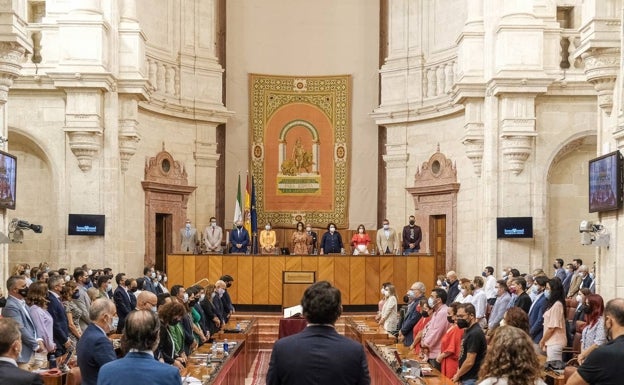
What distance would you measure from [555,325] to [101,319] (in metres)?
5.53

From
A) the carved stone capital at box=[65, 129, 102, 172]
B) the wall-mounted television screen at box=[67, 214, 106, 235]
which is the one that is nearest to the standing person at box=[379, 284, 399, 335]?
the wall-mounted television screen at box=[67, 214, 106, 235]

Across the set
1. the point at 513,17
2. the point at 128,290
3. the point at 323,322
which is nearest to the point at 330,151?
the point at 513,17

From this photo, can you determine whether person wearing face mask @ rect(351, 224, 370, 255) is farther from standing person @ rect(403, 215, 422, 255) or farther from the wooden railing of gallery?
the wooden railing of gallery

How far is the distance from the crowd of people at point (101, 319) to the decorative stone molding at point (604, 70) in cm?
566

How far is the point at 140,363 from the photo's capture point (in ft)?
12.6

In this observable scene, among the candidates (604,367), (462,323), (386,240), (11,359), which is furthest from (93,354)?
(386,240)

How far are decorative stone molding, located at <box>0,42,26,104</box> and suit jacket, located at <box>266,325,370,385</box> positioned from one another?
7.97 meters

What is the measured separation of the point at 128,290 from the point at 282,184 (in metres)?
9.28

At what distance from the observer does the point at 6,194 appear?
10703 mm

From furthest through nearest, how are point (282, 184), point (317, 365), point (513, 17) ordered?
point (282, 184) → point (513, 17) → point (317, 365)

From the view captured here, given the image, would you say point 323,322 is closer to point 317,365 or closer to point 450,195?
point 317,365

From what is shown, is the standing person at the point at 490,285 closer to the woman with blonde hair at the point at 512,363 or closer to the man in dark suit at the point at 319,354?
the woman with blonde hair at the point at 512,363

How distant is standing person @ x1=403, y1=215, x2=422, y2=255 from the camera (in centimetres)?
1812

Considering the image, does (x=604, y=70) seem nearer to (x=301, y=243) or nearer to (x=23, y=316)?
(x=23, y=316)
